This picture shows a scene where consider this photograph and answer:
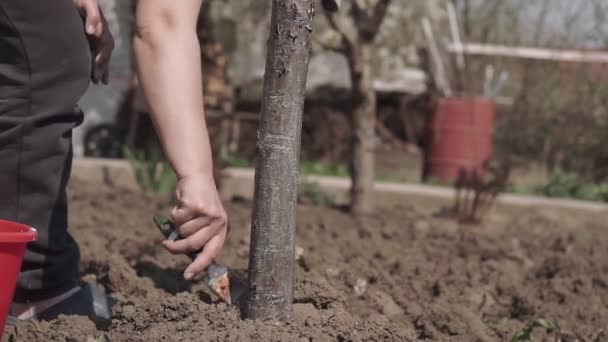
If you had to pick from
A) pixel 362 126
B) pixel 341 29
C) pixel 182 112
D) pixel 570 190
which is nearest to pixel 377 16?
pixel 341 29

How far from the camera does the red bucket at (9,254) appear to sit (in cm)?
150

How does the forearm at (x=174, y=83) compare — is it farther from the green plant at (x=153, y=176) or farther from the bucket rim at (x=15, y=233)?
the green plant at (x=153, y=176)

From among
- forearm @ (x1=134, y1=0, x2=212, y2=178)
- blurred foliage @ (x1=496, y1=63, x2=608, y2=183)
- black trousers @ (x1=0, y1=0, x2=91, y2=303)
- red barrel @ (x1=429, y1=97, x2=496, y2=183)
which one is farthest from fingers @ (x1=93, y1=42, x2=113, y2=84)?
blurred foliage @ (x1=496, y1=63, x2=608, y2=183)

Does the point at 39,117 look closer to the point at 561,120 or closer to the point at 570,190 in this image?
the point at 570,190

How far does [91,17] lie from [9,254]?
0.69m

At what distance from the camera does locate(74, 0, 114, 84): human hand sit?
197 centimetres

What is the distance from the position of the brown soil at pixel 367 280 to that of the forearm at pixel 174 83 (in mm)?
330

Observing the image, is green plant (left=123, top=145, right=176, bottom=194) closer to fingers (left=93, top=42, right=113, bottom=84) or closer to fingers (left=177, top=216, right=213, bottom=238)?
fingers (left=93, top=42, right=113, bottom=84)

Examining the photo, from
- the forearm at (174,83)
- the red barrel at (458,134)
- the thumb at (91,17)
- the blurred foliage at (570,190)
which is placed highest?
the thumb at (91,17)

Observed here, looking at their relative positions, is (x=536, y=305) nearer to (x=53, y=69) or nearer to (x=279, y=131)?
(x=279, y=131)

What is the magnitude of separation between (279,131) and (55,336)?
666mm

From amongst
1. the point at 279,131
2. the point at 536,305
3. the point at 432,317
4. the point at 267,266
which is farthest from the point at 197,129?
the point at 536,305

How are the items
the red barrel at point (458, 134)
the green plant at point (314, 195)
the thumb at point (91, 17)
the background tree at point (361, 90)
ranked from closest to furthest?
1. the thumb at point (91, 17)
2. the background tree at point (361, 90)
3. the green plant at point (314, 195)
4. the red barrel at point (458, 134)

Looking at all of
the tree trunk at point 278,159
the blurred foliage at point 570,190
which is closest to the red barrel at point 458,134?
the blurred foliage at point 570,190
